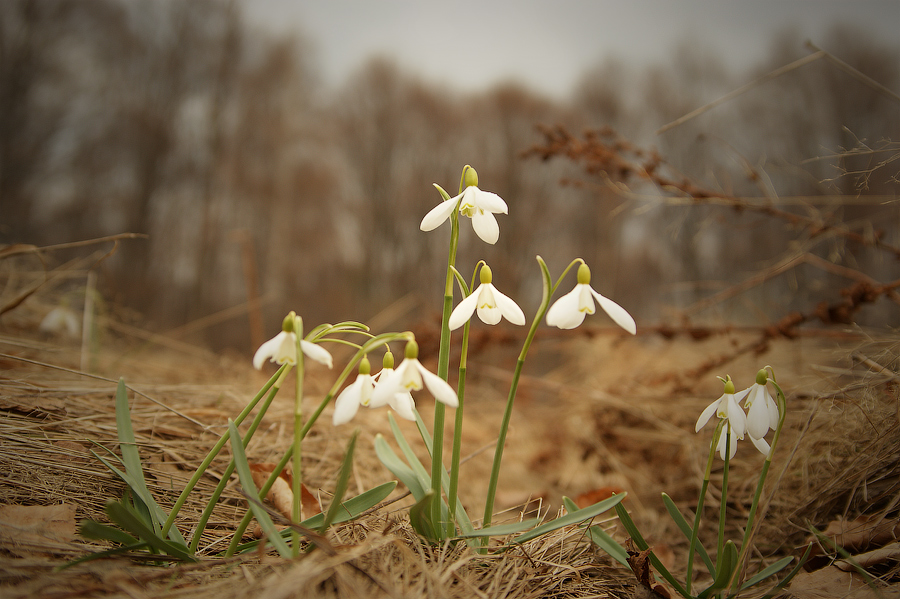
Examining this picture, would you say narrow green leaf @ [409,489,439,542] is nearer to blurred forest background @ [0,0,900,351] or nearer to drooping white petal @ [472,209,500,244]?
drooping white petal @ [472,209,500,244]

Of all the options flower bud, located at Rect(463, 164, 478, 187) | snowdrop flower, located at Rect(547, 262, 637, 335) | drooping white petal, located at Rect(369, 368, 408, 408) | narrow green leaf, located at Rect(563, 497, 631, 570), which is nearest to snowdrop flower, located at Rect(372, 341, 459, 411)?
drooping white petal, located at Rect(369, 368, 408, 408)

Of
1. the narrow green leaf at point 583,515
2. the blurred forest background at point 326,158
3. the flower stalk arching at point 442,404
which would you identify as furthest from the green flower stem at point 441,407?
the blurred forest background at point 326,158

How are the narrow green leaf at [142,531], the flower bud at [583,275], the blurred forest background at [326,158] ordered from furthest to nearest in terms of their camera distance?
the blurred forest background at [326,158] < the flower bud at [583,275] < the narrow green leaf at [142,531]

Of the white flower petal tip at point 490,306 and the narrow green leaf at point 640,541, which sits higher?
the white flower petal tip at point 490,306

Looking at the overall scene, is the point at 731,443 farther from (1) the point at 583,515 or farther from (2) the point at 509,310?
(2) the point at 509,310

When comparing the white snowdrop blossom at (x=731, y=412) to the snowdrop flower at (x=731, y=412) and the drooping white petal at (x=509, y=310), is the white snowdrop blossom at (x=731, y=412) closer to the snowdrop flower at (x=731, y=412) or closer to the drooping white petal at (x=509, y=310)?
the snowdrop flower at (x=731, y=412)

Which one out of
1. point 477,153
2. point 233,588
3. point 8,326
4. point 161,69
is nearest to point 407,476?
point 233,588
